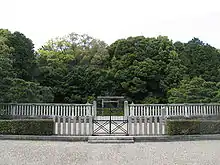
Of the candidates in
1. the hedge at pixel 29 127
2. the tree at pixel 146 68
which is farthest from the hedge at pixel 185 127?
the tree at pixel 146 68

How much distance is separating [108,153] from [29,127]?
3.28 meters

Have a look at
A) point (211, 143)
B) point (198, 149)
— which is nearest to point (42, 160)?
point (198, 149)

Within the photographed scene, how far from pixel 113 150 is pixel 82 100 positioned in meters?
14.3

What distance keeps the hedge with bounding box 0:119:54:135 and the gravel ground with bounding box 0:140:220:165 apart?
1.86 feet

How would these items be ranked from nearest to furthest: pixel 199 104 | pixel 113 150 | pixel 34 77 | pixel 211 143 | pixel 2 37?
pixel 113 150, pixel 211 143, pixel 199 104, pixel 2 37, pixel 34 77

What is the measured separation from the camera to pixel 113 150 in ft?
20.9

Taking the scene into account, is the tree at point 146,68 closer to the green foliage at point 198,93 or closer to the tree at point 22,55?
the green foliage at point 198,93

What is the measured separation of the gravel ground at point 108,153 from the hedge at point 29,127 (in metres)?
0.57

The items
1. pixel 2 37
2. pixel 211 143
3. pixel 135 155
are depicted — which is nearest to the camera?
pixel 135 155

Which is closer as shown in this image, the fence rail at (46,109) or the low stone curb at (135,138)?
the low stone curb at (135,138)

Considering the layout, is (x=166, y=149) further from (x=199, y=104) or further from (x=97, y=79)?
(x=97, y=79)

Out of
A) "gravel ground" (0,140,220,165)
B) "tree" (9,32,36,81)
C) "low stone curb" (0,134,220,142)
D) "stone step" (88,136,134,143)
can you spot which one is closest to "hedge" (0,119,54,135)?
"low stone curb" (0,134,220,142)

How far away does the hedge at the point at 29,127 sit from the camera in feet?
26.3

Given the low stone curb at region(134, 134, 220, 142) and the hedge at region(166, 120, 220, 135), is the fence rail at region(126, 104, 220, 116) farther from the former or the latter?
the low stone curb at region(134, 134, 220, 142)
